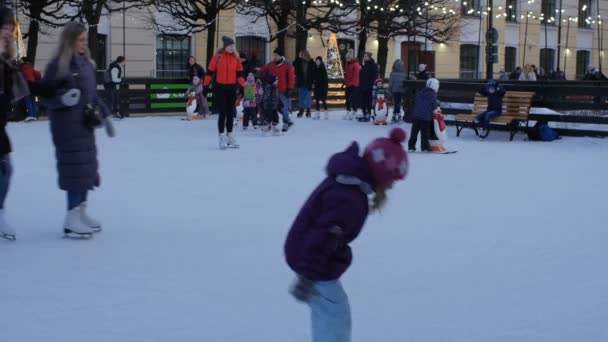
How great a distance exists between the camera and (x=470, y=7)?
4147 cm

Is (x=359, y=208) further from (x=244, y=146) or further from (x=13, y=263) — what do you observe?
(x=244, y=146)

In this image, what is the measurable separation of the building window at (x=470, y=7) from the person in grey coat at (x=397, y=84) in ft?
62.5

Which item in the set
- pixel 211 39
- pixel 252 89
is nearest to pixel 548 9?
pixel 211 39

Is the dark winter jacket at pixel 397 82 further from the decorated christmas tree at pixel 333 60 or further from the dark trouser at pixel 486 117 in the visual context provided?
the decorated christmas tree at pixel 333 60

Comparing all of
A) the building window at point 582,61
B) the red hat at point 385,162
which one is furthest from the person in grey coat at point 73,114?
the building window at point 582,61

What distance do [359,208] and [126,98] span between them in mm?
21403

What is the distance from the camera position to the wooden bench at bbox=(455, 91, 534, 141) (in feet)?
58.6

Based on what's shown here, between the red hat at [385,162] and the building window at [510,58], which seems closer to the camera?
the red hat at [385,162]

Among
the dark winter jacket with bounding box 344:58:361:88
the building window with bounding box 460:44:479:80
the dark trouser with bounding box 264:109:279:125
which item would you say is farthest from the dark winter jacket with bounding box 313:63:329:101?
the building window with bounding box 460:44:479:80

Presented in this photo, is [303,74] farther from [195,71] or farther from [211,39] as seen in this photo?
[211,39]

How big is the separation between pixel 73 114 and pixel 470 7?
35887mm

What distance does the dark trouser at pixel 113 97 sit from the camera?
23422 mm

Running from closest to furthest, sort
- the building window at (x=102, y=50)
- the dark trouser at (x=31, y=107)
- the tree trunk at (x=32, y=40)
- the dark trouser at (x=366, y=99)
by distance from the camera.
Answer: the dark trouser at (x=31, y=107)
the dark trouser at (x=366, y=99)
the tree trunk at (x=32, y=40)
the building window at (x=102, y=50)

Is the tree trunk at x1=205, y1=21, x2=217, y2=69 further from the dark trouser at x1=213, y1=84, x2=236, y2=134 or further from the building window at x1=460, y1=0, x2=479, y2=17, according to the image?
the building window at x1=460, y1=0, x2=479, y2=17
